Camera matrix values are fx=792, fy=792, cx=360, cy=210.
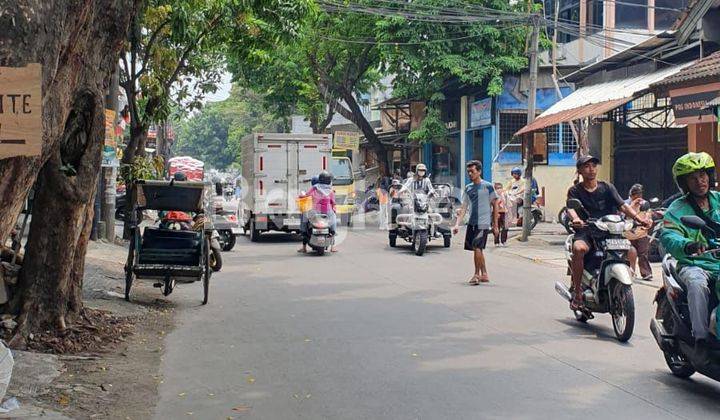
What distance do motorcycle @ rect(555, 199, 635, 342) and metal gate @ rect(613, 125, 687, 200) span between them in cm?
1341

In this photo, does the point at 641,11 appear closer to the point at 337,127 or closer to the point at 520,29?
the point at 520,29

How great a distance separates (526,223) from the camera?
20.2 meters

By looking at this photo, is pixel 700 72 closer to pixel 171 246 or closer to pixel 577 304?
pixel 577 304

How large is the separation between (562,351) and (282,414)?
10.3 feet

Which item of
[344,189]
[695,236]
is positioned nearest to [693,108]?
[695,236]

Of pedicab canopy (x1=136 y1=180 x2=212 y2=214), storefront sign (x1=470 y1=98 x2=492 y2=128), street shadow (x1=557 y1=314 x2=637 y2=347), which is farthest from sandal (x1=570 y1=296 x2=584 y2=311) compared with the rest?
storefront sign (x1=470 y1=98 x2=492 y2=128)

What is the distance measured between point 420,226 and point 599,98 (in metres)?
6.03

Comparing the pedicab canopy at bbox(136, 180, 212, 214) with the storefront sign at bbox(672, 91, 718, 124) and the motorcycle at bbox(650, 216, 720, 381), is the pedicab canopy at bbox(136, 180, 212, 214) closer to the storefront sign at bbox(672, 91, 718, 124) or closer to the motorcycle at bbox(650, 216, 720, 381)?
the motorcycle at bbox(650, 216, 720, 381)

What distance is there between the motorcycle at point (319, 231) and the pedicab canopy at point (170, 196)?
570 centimetres

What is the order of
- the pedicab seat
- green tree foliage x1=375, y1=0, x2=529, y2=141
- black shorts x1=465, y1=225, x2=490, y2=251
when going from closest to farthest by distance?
the pedicab seat
black shorts x1=465, y1=225, x2=490, y2=251
green tree foliage x1=375, y1=0, x2=529, y2=141

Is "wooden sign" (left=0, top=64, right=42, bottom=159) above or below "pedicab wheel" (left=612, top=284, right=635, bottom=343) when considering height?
above

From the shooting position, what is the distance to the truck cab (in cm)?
2698

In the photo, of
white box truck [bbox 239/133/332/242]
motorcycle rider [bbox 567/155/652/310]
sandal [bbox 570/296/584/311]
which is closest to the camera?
motorcycle rider [bbox 567/155/652/310]

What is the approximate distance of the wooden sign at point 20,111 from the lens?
4.33 meters
